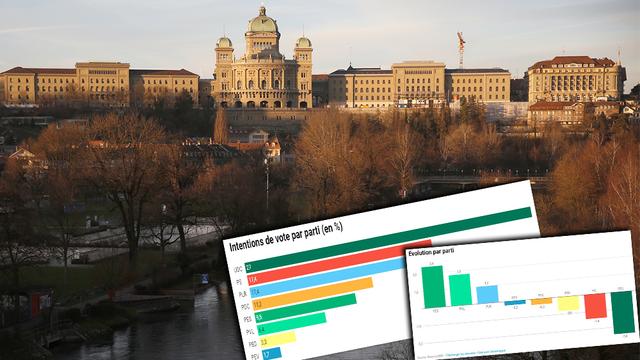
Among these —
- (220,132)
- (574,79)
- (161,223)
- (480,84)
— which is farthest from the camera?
(480,84)

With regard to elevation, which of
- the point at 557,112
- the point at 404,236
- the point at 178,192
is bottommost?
the point at 178,192

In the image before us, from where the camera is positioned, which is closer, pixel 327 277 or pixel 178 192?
pixel 327 277

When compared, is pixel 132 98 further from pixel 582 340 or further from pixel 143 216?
pixel 582 340

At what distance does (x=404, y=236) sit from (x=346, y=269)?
133 mm

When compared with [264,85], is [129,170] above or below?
below

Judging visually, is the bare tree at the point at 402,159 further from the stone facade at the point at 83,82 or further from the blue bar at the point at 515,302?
the stone facade at the point at 83,82

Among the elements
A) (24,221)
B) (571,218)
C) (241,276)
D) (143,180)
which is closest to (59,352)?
(24,221)

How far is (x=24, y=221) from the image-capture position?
13016 millimetres

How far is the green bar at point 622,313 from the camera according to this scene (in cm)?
191

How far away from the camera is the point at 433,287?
6.26ft

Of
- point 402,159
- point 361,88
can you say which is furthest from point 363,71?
point 402,159

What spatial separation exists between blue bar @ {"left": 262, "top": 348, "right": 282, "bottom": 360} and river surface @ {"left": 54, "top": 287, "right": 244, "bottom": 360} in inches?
306

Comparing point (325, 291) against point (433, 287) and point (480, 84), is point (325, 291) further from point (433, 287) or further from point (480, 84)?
point (480, 84)

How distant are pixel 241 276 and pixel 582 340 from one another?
70 cm
